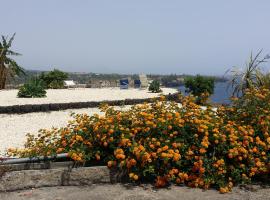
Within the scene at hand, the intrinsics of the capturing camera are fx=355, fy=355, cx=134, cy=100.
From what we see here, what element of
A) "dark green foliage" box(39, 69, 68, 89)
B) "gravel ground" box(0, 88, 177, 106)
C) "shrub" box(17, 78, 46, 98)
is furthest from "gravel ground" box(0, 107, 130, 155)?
"dark green foliage" box(39, 69, 68, 89)

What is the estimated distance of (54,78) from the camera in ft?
85.3

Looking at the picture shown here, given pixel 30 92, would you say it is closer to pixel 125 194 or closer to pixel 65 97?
pixel 65 97

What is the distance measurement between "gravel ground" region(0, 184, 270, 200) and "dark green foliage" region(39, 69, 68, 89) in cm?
2165

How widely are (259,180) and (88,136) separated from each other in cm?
243

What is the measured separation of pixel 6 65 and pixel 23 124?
681 inches

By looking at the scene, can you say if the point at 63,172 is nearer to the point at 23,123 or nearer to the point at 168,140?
the point at 168,140

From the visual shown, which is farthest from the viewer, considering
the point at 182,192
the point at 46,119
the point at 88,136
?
the point at 46,119

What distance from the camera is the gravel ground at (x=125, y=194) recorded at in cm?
411

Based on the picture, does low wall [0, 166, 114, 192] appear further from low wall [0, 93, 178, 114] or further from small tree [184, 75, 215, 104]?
small tree [184, 75, 215, 104]

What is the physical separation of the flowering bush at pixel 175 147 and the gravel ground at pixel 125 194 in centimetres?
Result: 13

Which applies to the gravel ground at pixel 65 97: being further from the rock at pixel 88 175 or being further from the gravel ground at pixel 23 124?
the rock at pixel 88 175

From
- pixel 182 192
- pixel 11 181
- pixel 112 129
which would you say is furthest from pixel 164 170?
pixel 11 181

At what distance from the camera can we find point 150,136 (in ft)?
15.9

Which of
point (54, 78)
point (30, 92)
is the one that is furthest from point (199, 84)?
point (54, 78)
